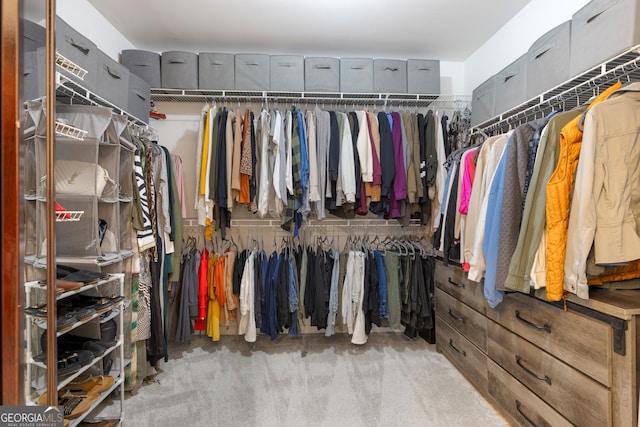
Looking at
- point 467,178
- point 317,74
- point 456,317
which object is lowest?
point 456,317

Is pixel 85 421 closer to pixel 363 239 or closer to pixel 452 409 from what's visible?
pixel 452 409

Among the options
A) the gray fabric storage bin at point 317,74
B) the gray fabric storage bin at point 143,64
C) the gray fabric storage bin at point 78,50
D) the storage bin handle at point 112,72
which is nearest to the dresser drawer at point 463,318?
the gray fabric storage bin at point 317,74

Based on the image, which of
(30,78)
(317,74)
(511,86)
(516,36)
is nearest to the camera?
(30,78)

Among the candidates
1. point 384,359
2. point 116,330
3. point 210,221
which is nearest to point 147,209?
point 210,221

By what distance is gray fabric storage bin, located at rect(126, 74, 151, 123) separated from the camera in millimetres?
2113

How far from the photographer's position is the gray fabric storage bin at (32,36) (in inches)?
19.8

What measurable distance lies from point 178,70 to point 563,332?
3100 millimetres

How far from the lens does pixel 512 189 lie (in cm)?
148

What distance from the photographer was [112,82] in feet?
6.26

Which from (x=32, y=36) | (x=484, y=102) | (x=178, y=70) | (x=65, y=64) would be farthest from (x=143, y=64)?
(x=484, y=102)

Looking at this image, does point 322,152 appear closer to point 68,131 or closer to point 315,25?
point 315,25

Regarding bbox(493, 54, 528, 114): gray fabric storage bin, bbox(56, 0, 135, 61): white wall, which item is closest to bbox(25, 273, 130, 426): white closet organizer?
bbox(56, 0, 135, 61): white wall

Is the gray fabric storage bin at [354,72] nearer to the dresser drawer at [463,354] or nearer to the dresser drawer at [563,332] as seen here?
the dresser drawer at [563,332]

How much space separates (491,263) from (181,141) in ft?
9.11
